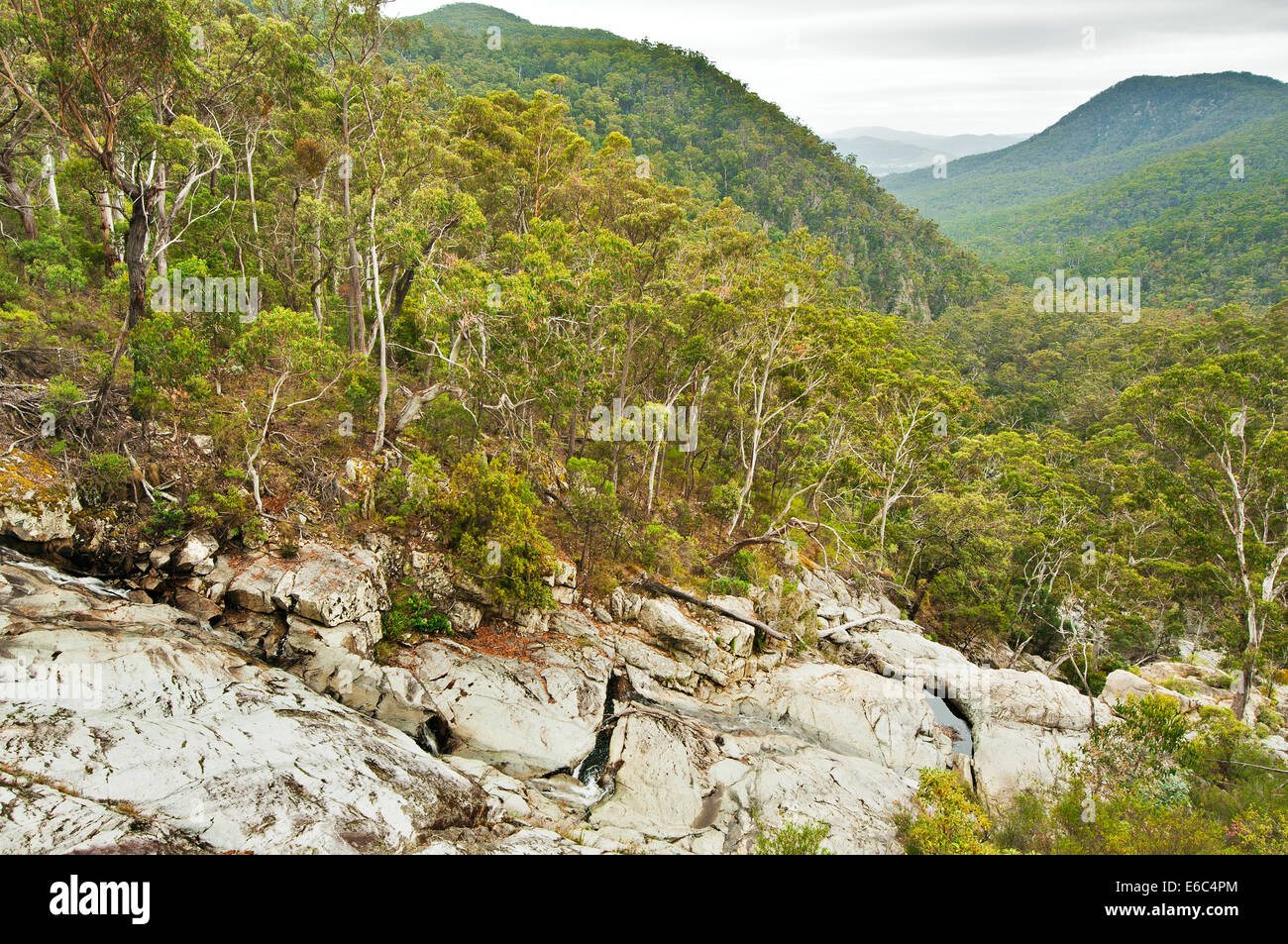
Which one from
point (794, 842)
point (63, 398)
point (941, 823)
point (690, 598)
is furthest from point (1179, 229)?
point (63, 398)

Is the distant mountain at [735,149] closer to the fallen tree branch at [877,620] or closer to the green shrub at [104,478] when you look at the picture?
the fallen tree branch at [877,620]

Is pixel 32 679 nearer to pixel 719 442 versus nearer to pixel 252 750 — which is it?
pixel 252 750

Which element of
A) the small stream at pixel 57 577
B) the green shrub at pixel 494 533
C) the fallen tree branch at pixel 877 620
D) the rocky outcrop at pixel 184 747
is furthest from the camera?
the fallen tree branch at pixel 877 620

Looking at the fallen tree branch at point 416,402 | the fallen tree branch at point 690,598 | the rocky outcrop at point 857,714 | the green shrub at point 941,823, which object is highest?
the fallen tree branch at point 416,402

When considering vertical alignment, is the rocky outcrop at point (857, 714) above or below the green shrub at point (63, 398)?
below

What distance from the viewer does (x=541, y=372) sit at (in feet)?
55.2

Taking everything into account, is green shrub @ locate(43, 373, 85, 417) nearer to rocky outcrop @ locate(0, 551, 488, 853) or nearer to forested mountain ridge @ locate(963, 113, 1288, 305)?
rocky outcrop @ locate(0, 551, 488, 853)

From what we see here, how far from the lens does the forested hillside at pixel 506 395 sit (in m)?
12.0

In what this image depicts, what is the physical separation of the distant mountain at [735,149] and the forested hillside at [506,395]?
68.2 m

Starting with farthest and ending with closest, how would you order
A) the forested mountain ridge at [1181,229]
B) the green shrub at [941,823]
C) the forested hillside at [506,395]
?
the forested mountain ridge at [1181,229]
the forested hillside at [506,395]
the green shrub at [941,823]

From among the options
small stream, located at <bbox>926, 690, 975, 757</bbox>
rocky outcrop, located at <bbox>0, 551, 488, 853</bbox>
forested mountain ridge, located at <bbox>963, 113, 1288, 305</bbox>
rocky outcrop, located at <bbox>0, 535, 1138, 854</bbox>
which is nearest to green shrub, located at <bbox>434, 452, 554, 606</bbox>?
rocky outcrop, located at <bbox>0, 535, 1138, 854</bbox>

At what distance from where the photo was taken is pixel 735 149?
4200 inches

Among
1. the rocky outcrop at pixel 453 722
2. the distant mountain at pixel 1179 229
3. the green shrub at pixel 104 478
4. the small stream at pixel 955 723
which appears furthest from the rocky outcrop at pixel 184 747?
the distant mountain at pixel 1179 229
